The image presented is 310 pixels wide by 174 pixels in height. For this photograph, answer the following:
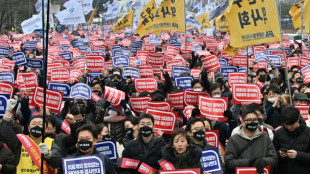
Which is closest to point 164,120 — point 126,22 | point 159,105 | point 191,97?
point 159,105

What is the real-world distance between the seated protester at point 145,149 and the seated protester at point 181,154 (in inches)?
23.7

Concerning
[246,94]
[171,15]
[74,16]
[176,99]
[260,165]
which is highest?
[74,16]

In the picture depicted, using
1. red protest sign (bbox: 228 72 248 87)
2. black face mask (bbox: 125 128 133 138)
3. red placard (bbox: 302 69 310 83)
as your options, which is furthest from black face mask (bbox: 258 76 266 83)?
black face mask (bbox: 125 128 133 138)

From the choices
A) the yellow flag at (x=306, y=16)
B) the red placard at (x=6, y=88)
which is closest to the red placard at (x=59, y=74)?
the red placard at (x=6, y=88)

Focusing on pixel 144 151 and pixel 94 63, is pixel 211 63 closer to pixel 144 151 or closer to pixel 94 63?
pixel 94 63

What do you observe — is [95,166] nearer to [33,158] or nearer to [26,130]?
[33,158]

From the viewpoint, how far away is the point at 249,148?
20.1ft

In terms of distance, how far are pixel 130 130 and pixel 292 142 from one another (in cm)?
241

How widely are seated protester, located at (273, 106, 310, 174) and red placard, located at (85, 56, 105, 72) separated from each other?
31.8ft

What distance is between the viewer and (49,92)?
915 centimetres

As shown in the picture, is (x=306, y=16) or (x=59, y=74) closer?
(x=59, y=74)

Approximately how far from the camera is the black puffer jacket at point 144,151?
633 centimetres


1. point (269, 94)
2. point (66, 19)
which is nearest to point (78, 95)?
point (269, 94)

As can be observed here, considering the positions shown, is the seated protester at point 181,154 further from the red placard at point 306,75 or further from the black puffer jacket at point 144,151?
the red placard at point 306,75
